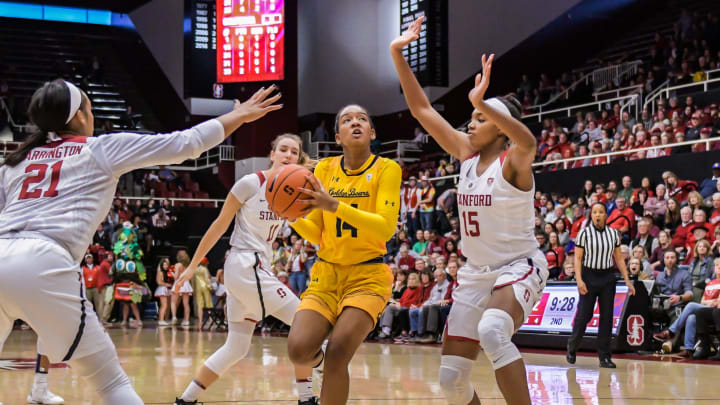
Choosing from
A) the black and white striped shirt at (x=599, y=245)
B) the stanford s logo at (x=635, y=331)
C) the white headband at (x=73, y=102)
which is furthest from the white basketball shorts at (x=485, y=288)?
the stanford s logo at (x=635, y=331)

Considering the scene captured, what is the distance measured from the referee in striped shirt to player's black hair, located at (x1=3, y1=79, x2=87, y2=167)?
23.5 ft

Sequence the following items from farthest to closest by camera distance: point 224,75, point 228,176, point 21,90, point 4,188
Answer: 1. point 21,90
2. point 228,176
3. point 224,75
4. point 4,188

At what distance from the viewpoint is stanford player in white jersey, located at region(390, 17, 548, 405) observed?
4367 millimetres

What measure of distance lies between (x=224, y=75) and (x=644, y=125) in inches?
408

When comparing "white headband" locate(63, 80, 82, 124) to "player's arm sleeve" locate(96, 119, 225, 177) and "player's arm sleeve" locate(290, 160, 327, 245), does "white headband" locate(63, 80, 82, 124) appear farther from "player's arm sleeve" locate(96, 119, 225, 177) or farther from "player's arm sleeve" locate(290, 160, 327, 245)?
"player's arm sleeve" locate(290, 160, 327, 245)

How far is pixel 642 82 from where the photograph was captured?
63.6 feet

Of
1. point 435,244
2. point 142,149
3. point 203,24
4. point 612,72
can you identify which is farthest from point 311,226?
point 203,24

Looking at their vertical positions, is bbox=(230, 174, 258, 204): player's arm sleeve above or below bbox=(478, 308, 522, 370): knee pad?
above

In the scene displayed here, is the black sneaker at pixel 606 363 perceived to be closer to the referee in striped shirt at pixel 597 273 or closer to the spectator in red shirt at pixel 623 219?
the referee in striped shirt at pixel 597 273

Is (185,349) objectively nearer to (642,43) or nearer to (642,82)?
(642,82)

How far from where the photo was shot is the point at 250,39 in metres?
21.7

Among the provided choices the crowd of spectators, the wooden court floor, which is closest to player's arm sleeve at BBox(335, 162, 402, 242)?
the wooden court floor

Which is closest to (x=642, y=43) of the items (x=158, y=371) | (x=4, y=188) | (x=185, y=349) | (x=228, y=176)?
(x=228, y=176)

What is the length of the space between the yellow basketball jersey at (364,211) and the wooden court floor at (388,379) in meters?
2.09
